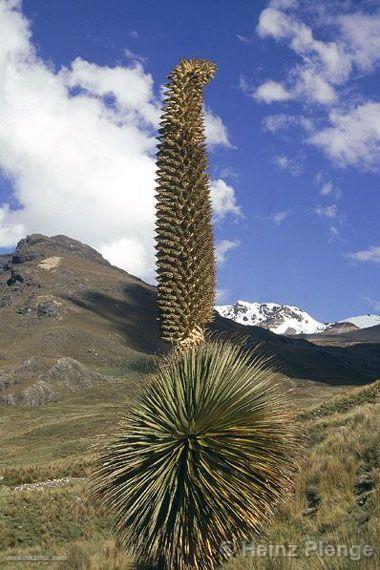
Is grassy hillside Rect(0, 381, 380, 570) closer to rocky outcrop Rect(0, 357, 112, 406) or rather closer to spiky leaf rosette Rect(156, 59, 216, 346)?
spiky leaf rosette Rect(156, 59, 216, 346)

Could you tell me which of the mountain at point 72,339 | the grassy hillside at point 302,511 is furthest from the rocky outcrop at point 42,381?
the grassy hillside at point 302,511

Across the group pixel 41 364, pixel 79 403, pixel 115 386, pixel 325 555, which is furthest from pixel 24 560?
pixel 41 364

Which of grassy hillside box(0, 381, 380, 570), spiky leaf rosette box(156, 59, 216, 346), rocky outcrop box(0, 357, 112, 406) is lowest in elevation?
rocky outcrop box(0, 357, 112, 406)

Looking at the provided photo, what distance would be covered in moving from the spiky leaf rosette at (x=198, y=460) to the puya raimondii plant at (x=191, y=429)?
0.01m

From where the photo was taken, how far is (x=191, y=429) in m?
6.73

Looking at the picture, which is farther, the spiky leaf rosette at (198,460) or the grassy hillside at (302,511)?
the grassy hillside at (302,511)

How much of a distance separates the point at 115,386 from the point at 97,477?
9968 cm

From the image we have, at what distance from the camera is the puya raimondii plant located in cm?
633

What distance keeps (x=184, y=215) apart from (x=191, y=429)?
2789 mm

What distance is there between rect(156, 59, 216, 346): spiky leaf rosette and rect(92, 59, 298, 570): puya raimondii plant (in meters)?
0.02

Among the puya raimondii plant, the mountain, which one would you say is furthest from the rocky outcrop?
the puya raimondii plant

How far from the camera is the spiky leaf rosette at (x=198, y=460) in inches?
248

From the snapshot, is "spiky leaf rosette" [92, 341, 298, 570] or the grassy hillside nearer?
"spiky leaf rosette" [92, 341, 298, 570]

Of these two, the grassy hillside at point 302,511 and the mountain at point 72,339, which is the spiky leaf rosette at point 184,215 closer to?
the grassy hillside at point 302,511
